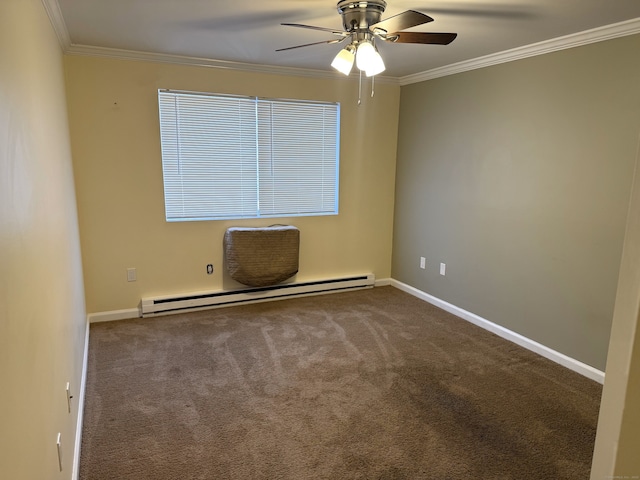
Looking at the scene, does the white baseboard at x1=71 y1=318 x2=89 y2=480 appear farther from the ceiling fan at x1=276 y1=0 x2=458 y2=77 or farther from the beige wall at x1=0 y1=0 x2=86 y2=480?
the ceiling fan at x1=276 y1=0 x2=458 y2=77

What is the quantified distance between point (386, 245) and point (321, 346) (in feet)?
6.10

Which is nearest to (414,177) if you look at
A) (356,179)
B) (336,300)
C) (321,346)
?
(356,179)

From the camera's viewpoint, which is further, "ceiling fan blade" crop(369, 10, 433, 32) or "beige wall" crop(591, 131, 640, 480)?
"ceiling fan blade" crop(369, 10, 433, 32)

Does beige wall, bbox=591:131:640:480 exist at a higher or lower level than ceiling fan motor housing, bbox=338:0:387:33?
lower

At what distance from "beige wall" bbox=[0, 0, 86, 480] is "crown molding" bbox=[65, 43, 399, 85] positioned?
115 centimetres

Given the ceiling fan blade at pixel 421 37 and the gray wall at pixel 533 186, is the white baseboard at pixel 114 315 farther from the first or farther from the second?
the ceiling fan blade at pixel 421 37

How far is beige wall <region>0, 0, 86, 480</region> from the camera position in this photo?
1011mm

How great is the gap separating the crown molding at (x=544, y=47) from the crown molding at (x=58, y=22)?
2955 millimetres

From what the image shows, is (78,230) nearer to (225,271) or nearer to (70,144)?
(70,144)

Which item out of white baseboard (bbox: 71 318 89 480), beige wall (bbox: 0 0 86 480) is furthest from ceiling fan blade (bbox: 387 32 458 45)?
white baseboard (bbox: 71 318 89 480)

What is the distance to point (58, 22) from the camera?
2562mm

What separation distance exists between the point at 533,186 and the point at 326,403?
7.13ft

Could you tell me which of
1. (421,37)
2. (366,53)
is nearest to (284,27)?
(366,53)

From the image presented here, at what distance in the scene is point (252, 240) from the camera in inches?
156
